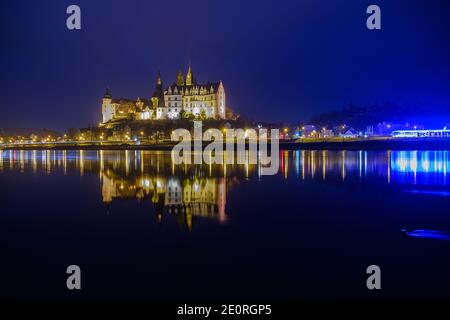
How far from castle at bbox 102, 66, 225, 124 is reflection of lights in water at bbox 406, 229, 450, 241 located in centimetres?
8057

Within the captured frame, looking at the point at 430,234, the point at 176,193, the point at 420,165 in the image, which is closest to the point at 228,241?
the point at 430,234

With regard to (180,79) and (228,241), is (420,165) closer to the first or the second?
(228,241)

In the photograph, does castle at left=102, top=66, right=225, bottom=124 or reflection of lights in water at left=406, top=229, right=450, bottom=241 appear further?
castle at left=102, top=66, right=225, bottom=124

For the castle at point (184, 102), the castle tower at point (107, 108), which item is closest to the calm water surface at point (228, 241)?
the castle at point (184, 102)

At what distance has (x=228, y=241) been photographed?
966 cm

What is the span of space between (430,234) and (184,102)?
87.1m

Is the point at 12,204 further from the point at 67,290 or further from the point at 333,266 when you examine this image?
the point at 333,266

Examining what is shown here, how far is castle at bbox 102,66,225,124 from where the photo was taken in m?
91.8

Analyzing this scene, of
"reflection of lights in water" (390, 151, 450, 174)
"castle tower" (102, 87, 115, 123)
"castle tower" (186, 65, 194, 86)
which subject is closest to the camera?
"reflection of lights in water" (390, 151, 450, 174)

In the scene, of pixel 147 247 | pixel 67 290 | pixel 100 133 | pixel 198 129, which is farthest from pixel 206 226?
pixel 100 133

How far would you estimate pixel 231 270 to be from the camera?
7.86 metres

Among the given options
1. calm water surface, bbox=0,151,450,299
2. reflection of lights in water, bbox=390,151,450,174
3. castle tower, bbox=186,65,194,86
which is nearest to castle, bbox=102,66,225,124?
castle tower, bbox=186,65,194,86

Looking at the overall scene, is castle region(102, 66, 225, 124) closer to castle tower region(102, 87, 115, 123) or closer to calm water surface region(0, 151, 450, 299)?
castle tower region(102, 87, 115, 123)
